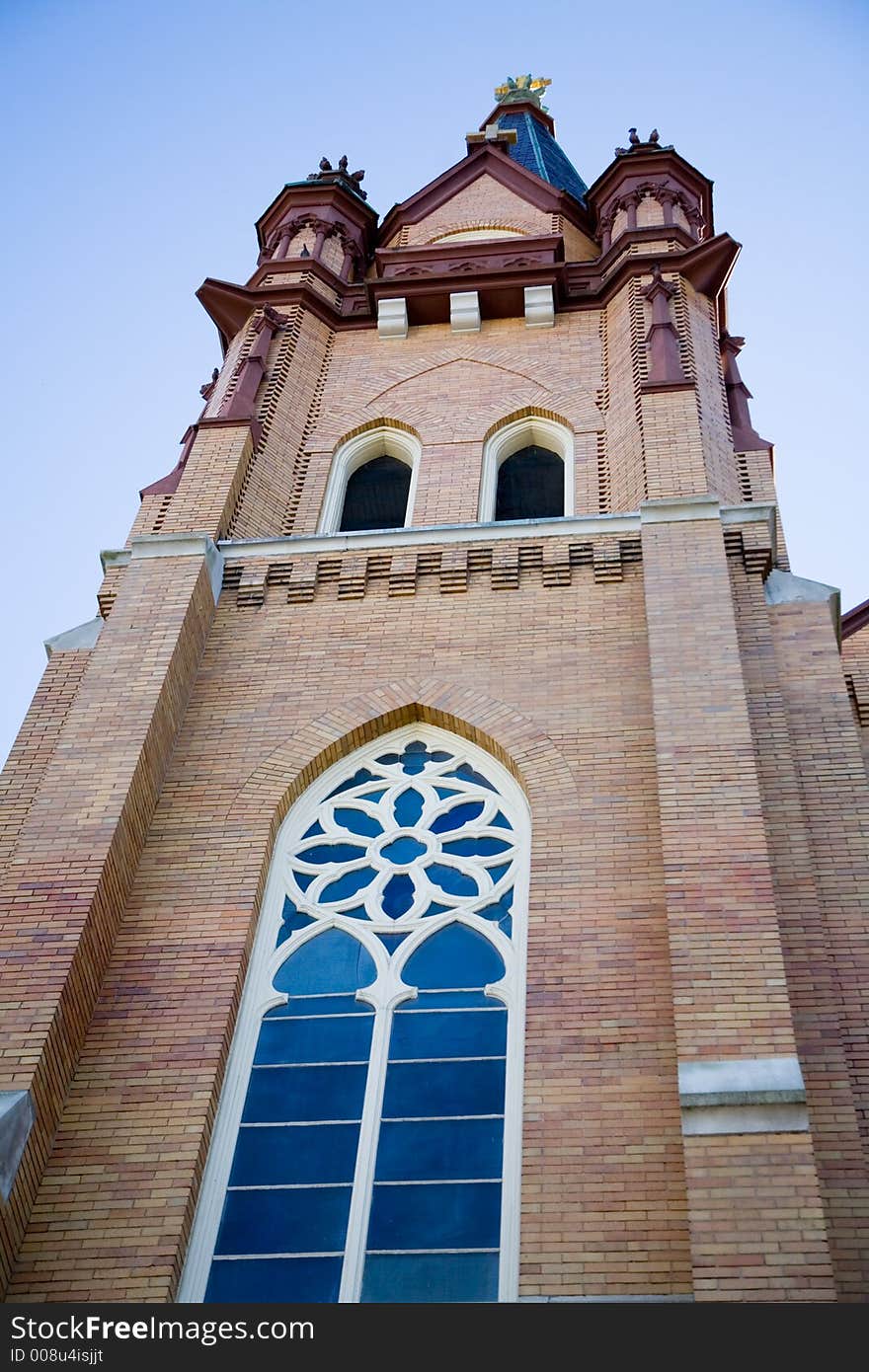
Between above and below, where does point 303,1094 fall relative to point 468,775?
below

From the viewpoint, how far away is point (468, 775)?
1202cm

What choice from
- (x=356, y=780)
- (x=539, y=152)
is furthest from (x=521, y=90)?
(x=356, y=780)

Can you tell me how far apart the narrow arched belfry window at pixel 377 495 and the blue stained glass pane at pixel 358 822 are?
4911mm

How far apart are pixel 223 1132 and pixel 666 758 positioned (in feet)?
11.6

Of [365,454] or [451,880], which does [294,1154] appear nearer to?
[451,880]

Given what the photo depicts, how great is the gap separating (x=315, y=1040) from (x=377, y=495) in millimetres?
7717

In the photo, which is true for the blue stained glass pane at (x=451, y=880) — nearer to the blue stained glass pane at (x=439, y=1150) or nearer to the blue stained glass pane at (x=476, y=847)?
the blue stained glass pane at (x=476, y=847)

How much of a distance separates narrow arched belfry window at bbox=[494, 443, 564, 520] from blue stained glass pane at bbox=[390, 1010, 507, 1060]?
6.87 metres

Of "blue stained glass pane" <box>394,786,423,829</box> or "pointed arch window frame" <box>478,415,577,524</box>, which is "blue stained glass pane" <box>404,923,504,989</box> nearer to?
"blue stained glass pane" <box>394,786,423,829</box>

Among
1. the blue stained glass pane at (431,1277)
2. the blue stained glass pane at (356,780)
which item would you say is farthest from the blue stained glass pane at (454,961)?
the blue stained glass pane at (431,1277)

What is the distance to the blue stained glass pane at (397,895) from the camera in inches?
428

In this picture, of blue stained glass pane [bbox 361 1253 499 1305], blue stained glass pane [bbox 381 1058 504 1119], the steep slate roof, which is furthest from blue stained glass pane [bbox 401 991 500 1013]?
the steep slate roof

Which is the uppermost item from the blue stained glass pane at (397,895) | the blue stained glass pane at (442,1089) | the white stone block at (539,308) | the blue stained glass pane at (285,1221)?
the white stone block at (539,308)

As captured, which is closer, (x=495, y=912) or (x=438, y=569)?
(x=495, y=912)
